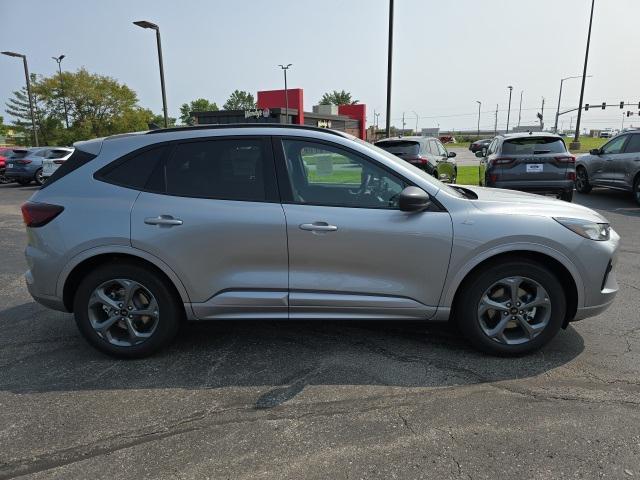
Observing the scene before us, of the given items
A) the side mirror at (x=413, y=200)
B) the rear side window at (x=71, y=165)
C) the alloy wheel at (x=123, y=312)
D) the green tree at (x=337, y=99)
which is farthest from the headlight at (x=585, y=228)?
the green tree at (x=337, y=99)

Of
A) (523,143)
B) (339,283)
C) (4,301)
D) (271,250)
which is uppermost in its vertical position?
(523,143)

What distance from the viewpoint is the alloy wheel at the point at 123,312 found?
3615mm

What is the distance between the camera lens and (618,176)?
11625 mm

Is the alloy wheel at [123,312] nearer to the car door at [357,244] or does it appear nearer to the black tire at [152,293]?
the black tire at [152,293]

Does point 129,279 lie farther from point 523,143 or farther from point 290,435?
point 523,143

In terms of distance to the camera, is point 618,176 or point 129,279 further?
point 618,176

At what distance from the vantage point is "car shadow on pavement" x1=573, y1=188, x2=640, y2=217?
35.2ft

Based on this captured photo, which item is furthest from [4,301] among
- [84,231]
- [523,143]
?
[523,143]

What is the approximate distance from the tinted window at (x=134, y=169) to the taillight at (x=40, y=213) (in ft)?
1.34

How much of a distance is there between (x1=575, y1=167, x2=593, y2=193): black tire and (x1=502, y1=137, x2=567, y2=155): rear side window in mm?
4078

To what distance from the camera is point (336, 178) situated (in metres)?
3.70

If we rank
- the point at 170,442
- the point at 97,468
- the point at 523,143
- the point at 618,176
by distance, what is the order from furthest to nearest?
the point at 618,176 → the point at 523,143 → the point at 170,442 → the point at 97,468

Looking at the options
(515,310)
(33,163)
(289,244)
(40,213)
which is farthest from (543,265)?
(33,163)

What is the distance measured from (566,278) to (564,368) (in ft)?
2.14
